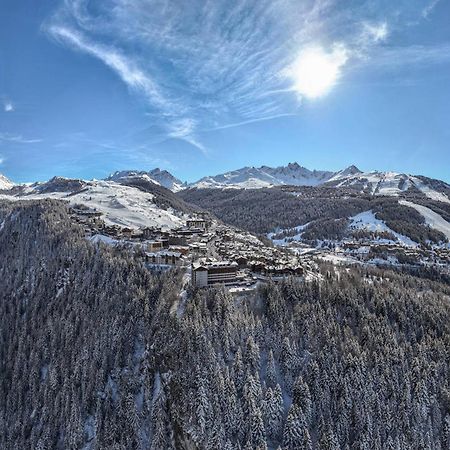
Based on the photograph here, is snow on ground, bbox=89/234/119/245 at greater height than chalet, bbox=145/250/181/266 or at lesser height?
greater

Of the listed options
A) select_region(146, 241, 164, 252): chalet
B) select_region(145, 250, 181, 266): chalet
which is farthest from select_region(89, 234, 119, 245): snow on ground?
select_region(145, 250, 181, 266): chalet

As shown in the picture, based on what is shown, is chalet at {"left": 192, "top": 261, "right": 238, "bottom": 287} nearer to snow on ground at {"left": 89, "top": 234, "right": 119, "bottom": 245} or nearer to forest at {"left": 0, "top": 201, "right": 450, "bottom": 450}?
forest at {"left": 0, "top": 201, "right": 450, "bottom": 450}

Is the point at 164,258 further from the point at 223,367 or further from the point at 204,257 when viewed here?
the point at 223,367

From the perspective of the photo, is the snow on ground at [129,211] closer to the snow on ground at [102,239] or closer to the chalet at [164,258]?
the snow on ground at [102,239]

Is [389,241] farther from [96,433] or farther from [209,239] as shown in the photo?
[96,433]

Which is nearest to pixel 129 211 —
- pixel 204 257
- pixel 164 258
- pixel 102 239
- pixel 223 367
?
pixel 102 239

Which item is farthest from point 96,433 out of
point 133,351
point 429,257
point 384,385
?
point 429,257

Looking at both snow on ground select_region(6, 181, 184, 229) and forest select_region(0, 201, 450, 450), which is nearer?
forest select_region(0, 201, 450, 450)
